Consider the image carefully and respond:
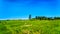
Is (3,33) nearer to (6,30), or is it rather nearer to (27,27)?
(6,30)

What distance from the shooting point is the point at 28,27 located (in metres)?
31.8

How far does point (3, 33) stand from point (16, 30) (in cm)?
222

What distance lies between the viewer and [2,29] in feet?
103

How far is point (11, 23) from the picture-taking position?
34.7 metres

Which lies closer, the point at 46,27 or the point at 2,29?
the point at 2,29

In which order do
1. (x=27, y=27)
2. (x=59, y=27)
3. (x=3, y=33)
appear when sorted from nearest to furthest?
(x=3, y=33)
(x=27, y=27)
(x=59, y=27)

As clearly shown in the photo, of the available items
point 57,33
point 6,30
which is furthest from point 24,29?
point 57,33

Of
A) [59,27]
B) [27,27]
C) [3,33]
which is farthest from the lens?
[59,27]

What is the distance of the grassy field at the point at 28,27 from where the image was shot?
30.7 meters

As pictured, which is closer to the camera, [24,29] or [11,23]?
[24,29]

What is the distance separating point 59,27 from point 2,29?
33.9ft

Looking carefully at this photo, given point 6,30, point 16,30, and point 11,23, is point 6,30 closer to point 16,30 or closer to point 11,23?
point 16,30

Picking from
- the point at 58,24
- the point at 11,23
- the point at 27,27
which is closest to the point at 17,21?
the point at 11,23

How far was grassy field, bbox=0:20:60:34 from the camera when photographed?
101 ft
